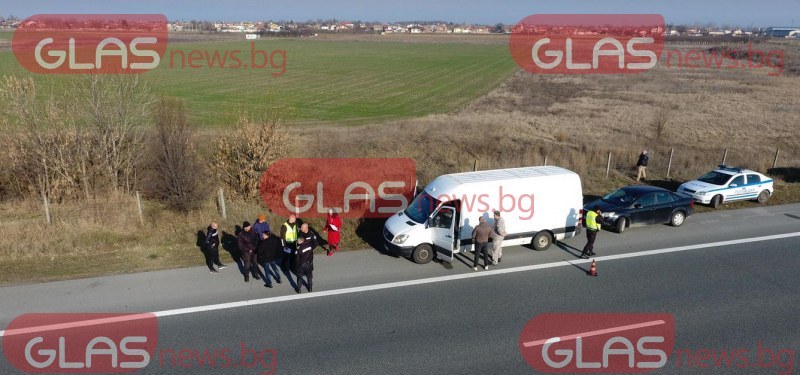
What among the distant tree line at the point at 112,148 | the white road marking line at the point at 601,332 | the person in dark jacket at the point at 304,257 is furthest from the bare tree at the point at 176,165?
the white road marking line at the point at 601,332

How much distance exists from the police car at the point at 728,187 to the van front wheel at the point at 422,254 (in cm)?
1047

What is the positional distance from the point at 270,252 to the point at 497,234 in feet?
17.7

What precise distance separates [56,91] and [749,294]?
2209 cm

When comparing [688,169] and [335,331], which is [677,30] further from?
[335,331]

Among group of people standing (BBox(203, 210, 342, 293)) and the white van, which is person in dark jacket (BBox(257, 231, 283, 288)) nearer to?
group of people standing (BBox(203, 210, 342, 293))

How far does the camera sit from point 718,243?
547 inches

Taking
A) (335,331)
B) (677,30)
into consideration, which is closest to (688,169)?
(335,331)

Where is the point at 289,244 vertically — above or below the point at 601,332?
above

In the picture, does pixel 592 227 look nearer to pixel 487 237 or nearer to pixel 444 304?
pixel 487 237

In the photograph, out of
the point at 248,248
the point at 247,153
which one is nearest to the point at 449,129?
the point at 247,153

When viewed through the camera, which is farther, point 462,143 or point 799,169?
point 462,143

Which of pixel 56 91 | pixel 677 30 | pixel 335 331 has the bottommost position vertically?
pixel 335 331

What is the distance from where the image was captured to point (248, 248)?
11.3 metres

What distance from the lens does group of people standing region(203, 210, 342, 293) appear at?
1077cm
